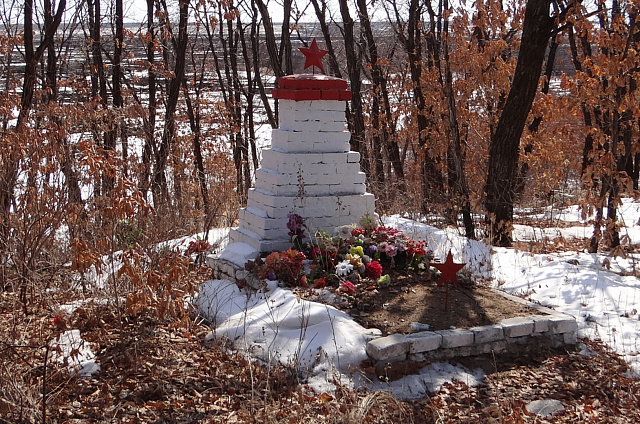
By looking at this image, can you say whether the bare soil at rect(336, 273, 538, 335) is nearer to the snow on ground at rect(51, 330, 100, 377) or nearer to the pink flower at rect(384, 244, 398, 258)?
the pink flower at rect(384, 244, 398, 258)

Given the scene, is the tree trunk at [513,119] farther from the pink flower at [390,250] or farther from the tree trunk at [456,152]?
the pink flower at [390,250]

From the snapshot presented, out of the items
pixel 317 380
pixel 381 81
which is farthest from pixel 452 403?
pixel 381 81

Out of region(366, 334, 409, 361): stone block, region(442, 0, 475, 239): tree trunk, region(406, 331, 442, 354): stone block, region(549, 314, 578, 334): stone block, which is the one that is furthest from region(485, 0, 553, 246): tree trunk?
region(366, 334, 409, 361): stone block

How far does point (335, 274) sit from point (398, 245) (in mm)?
794

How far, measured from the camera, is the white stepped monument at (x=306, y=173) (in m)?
7.00

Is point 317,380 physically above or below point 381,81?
below

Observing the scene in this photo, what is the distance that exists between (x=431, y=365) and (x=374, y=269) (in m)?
1.48

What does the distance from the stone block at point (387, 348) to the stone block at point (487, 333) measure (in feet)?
2.18

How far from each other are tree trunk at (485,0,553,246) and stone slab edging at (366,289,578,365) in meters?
3.33

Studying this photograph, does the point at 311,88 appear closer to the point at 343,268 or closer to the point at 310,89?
the point at 310,89

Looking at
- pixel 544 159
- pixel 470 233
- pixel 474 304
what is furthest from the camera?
pixel 544 159

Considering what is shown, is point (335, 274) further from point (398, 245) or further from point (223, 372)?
point (223, 372)

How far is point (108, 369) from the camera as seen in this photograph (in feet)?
15.9

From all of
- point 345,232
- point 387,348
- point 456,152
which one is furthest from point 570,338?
point 456,152
